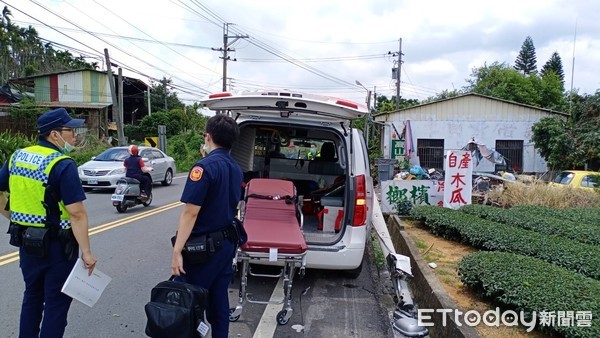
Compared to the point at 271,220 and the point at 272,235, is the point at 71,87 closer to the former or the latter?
the point at 271,220

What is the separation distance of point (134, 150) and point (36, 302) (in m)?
7.90

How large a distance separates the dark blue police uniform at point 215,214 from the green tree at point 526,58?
65889 millimetres

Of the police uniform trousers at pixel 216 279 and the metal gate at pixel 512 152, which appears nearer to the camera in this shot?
the police uniform trousers at pixel 216 279

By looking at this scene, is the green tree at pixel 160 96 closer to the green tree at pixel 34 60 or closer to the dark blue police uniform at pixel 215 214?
the green tree at pixel 34 60

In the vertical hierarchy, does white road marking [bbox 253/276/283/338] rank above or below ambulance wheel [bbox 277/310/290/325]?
below

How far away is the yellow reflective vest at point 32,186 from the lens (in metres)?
2.88

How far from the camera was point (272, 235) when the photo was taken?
4320mm

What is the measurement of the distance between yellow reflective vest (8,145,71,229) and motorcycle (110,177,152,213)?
7.06 metres

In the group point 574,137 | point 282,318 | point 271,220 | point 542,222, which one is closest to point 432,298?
point 282,318

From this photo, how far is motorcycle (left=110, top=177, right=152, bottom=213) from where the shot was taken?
973 centimetres

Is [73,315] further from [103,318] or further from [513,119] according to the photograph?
[513,119]

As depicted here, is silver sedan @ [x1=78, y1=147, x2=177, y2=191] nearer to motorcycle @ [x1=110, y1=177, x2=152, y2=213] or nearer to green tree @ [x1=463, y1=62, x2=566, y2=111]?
motorcycle @ [x1=110, y1=177, x2=152, y2=213]

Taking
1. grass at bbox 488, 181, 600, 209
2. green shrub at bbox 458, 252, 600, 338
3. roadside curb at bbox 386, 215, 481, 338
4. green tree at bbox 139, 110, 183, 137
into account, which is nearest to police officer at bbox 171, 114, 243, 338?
roadside curb at bbox 386, 215, 481, 338

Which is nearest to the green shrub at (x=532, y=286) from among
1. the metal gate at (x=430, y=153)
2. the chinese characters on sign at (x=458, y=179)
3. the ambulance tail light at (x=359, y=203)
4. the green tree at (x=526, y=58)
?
the ambulance tail light at (x=359, y=203)
